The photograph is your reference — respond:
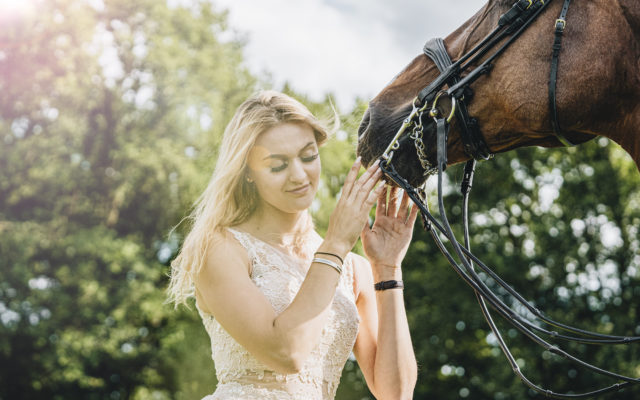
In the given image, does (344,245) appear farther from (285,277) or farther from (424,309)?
(424,309)

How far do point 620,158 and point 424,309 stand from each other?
714 centimetres

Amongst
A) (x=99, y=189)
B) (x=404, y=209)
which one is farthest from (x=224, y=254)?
(x=99, y=189)

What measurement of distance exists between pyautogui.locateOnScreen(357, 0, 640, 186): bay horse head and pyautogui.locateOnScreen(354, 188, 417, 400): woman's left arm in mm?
410

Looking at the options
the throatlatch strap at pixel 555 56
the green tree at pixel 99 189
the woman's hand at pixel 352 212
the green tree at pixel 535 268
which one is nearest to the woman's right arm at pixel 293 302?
the woman's hand at pixel 352 212

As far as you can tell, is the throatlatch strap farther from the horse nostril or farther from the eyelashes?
the eyelashes

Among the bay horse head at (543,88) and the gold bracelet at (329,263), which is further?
the gold bracelet at (329,263)

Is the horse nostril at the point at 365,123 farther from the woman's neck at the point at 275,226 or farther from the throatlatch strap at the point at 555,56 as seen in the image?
the throatlatch strap at the point at 555,56

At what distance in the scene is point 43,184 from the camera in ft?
67.3

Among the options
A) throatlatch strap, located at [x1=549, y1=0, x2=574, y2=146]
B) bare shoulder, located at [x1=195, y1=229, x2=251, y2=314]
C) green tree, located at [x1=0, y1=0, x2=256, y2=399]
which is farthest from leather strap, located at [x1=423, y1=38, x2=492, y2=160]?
green tree, located at [x1=0, y1=0, x2=256, y2=399]

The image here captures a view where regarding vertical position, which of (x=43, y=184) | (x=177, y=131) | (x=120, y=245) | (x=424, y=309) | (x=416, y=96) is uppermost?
(x=177, y=131)

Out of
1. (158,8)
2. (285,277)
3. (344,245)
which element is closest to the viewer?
(344,245)

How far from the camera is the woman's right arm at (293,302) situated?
250 centimetres

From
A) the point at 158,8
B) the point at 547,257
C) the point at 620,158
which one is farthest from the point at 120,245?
the point at 620,158

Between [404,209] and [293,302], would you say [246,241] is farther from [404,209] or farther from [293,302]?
[404,209]
